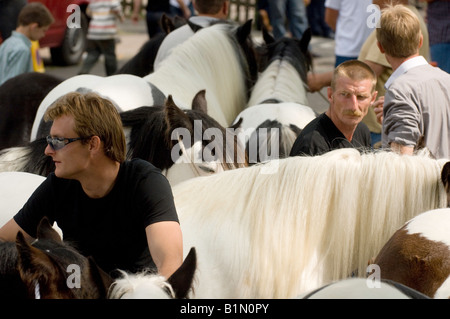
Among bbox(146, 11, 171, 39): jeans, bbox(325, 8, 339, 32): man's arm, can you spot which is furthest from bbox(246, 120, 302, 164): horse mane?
bbox(146, 11, 171, 39): jeans

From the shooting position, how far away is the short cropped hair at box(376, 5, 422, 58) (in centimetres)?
342

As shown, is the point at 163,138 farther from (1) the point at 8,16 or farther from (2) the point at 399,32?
(1) the point at 8,16

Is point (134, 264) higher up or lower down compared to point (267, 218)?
lower down

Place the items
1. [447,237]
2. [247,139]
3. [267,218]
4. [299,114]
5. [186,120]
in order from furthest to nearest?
1. [299,114]
2. [247,139]
3. [186,120]
4. [267,218]
5. [447,237]

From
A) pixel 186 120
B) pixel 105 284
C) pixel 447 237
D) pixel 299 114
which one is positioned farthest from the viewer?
pixel 299 114

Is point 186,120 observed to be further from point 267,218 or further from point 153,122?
point 267,218

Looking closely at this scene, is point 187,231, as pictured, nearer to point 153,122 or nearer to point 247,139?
point 153,122

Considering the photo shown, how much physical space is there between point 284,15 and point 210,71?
14.4 feet

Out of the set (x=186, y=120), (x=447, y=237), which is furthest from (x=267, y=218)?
(x=186, y=120)

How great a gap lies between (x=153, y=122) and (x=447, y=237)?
1613mm

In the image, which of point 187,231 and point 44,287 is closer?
point 44,287

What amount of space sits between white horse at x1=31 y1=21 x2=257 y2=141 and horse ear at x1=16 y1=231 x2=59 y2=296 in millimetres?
2388

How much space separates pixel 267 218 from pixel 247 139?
1.63 meters

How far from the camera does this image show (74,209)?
100.0 inches
